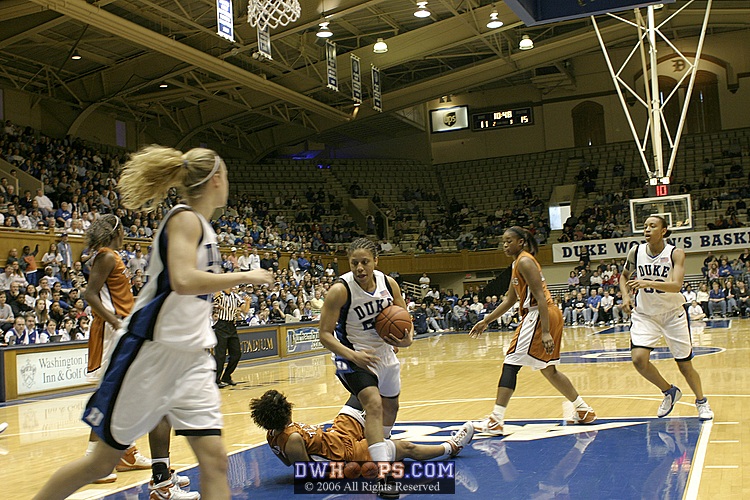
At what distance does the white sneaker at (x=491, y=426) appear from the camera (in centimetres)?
614

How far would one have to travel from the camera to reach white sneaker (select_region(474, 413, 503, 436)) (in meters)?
6.14

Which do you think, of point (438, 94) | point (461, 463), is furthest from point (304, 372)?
point (438, 94)

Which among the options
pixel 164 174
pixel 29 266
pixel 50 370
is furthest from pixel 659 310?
pixel 29 266

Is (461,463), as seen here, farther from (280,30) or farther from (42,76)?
(42,76)

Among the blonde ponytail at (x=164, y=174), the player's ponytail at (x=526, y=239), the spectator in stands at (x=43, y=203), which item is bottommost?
the player's ponytail at (x=526, y=239)

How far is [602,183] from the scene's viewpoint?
33969 mm

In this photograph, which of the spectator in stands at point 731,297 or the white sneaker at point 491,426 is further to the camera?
the spectator in stands at point 731,297

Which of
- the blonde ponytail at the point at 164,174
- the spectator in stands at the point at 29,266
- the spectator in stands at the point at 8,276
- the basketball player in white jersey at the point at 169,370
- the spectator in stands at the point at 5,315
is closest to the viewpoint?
the basketball player in white jersey at the point at 169,370

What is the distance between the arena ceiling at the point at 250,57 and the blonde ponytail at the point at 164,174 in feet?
46.5

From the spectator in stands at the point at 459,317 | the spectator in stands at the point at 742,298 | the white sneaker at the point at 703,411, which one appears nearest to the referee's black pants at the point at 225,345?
the white sneaker at the point at 703,411

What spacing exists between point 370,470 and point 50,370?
30.0ft

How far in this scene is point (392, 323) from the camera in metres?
4.68

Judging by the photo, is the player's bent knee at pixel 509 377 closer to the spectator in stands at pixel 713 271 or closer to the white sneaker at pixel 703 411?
the white sneaker at pixel 703 411

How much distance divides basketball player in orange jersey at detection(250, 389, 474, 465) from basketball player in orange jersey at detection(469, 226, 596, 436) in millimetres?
1474
